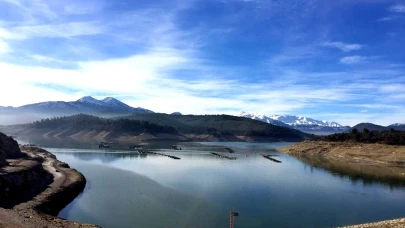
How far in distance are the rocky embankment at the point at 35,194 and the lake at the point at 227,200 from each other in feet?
5.35

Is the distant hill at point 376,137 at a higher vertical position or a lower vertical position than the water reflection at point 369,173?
higher

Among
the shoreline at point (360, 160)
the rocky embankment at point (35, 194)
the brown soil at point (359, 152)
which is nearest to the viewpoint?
the rocky embankment at point (35, 194)

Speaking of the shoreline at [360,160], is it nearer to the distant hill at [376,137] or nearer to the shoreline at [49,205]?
the distant hill at [376,137]

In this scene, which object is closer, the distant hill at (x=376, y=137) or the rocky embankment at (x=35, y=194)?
the rocky embankment at (x=35, y=194)

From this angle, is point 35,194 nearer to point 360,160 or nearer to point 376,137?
point 360,160

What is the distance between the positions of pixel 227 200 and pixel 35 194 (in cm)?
1953

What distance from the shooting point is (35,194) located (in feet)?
120

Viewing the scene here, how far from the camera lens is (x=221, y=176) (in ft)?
186

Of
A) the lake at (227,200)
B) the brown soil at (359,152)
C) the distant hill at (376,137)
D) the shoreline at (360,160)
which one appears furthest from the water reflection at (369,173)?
the distant hill at (376,137)

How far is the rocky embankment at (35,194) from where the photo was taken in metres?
26.6

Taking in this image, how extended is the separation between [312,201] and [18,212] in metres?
28.7

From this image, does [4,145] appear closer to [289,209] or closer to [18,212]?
[18,212]

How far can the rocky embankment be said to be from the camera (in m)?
26.6

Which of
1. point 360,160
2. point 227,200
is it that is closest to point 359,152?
point 360,160
